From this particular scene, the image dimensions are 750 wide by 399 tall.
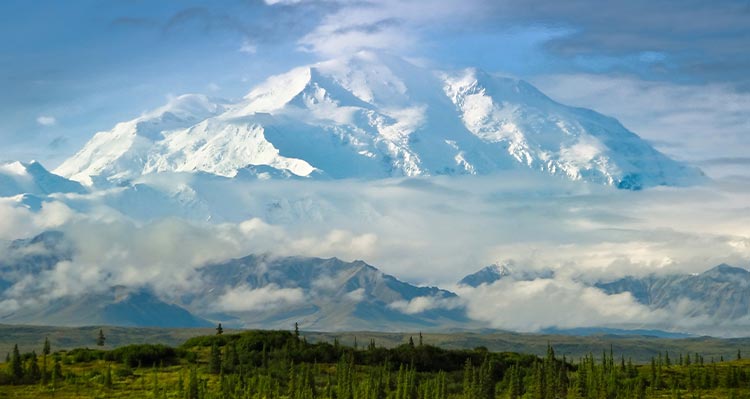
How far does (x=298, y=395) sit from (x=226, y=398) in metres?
12.0

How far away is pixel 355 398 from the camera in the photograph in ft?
655

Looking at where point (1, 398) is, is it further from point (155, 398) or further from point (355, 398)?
point (355, 398)

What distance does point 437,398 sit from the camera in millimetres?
199500

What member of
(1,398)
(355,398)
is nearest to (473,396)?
(355,398)

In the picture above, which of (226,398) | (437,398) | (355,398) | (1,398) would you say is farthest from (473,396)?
(1,398)

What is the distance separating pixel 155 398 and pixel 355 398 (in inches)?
1322

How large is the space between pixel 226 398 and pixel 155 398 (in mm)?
12065

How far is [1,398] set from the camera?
200 m

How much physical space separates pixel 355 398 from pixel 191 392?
27445mm

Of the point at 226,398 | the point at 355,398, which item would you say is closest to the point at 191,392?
the point at 226,398

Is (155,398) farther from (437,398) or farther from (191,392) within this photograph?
(437,398)

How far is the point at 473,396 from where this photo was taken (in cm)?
19850

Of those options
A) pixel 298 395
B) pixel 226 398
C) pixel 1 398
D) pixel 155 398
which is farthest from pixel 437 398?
pixel 1 398

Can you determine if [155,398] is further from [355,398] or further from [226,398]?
[355,398]
